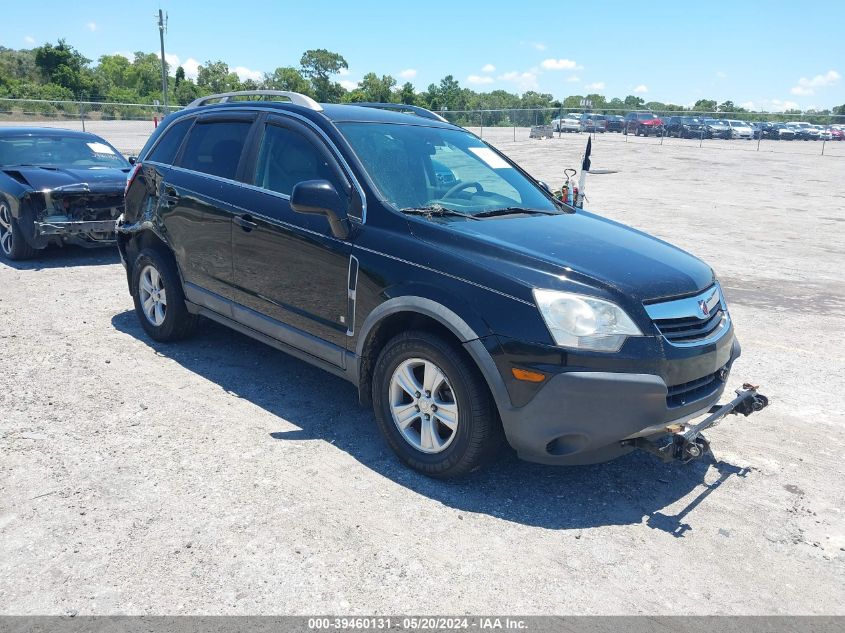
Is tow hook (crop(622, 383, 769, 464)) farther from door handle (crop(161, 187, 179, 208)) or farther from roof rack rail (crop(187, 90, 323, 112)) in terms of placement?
door handle (crop(161, 187, 179, 208))

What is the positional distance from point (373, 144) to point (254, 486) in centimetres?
221

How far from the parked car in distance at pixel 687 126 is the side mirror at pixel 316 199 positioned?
45.0 meters

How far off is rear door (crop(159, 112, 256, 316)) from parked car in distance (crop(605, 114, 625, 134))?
49309 mm

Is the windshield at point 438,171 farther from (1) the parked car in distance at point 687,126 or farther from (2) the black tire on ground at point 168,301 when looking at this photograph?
(1) the parked car in distance at point 687,126

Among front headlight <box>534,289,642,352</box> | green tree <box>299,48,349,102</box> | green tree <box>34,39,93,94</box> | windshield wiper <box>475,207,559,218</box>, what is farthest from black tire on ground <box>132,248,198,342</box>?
green tree <box>299,48,349,102</box>

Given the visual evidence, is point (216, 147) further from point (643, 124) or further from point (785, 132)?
point (785, 132)

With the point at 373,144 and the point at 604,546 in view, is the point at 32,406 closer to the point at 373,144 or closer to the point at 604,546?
the point at 373,144

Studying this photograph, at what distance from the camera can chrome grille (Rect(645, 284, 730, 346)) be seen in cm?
341

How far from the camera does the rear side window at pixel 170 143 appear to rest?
5.59 meters

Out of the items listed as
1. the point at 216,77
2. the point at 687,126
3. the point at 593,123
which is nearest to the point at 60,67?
the point at 216,77

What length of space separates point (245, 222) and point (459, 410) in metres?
2.14

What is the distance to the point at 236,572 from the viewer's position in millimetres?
2951

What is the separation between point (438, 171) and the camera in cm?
457

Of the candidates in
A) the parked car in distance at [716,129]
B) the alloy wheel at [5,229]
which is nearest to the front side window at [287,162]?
the alloy wheel at [5,229]
